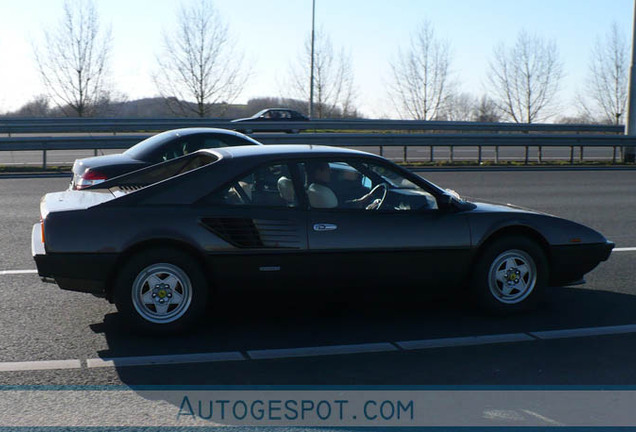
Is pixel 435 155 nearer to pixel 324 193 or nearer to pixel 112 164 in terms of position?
pixel 112 164

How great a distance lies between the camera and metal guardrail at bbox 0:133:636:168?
19516 millimetres

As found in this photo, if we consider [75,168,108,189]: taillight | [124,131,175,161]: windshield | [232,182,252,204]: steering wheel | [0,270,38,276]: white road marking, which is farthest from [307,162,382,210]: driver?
[124,131,175,161]: windshield

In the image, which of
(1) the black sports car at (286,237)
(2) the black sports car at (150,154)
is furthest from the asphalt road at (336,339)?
(2) the black sports car at (150,154)

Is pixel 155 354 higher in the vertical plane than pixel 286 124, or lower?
lower

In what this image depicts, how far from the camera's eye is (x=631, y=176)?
19984mm

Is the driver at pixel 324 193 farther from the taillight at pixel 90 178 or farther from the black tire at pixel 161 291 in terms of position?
the taillight at pixel 90 178

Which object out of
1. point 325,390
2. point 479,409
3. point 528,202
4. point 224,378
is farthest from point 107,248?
point 528,202

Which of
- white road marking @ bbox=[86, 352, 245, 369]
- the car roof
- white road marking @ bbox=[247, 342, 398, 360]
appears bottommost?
white road marking @ bbox=[86, 352, 245, 369]

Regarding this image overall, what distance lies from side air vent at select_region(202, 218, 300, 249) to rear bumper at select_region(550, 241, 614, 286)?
87.7 inches

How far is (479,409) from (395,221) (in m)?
1.99

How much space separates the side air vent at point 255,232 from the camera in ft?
18.9

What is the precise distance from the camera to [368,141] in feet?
72.0

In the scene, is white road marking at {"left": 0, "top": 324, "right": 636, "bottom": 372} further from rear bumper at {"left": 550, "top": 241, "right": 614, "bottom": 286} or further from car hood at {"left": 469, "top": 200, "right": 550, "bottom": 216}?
car hood at {"left": 469, "top": 200, "right": 550, "bottom": 216}

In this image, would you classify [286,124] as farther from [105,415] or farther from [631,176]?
[105,415]
